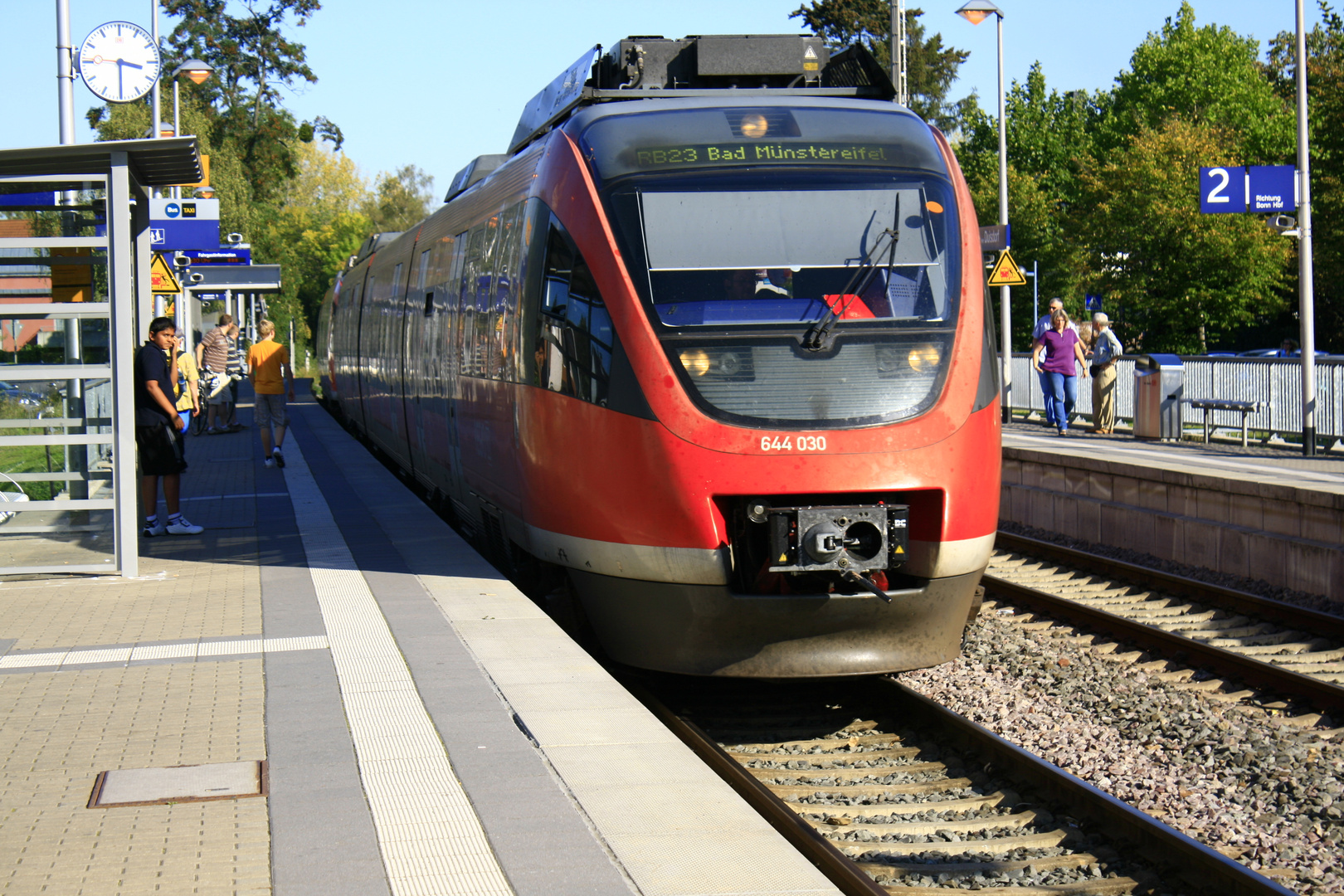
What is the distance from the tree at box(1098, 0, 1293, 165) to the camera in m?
50.8

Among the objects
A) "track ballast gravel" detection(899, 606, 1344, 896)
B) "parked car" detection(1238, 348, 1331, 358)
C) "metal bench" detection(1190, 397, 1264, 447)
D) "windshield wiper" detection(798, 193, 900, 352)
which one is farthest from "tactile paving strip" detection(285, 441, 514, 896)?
"parked car" detection(1238, 348, 1331, 358)

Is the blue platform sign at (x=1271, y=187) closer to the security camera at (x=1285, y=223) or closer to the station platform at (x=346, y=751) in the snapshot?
the security camera at (x=1285, y=223)

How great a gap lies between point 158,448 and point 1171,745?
771 centimetres

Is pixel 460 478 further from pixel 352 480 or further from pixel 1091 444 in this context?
pixel 1091 444

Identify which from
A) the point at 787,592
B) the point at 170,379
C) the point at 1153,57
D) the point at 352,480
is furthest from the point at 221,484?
the point at 1153,57

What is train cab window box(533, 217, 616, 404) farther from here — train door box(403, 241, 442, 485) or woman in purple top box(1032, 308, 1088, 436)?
woman in purple top box(1032, 308, 1088, 436)

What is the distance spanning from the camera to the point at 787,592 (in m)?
6.73

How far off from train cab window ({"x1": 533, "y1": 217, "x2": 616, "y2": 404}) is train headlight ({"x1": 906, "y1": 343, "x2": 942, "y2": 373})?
1.44 metres

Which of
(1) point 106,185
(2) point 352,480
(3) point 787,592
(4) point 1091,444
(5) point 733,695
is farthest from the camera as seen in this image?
(4) point 1091,444

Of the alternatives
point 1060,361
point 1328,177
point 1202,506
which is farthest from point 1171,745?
point 1328,177

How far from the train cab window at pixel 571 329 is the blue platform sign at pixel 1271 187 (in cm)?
1392

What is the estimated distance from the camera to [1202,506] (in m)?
11.6

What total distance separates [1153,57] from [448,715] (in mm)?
56906

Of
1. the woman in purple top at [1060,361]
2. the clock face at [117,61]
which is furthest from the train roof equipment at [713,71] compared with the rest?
the woman in purple top at [1060,361]
